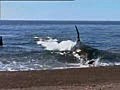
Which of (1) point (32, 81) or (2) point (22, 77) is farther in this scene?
(2) point (22, 77)

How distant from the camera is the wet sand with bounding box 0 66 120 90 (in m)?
14.8

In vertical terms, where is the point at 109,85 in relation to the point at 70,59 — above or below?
above

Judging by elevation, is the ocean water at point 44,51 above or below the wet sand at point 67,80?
below

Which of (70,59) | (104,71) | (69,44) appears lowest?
(69,44)

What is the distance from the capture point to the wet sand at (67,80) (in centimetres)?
1484

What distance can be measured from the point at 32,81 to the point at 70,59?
14.6m

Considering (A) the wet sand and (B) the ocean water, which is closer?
(A) the wet sand

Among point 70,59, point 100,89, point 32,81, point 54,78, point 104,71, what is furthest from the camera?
point 70,59

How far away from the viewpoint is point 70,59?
103 feet

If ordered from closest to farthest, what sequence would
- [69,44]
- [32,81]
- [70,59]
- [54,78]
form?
[32,81]
[54,78]
[70,59]
[69,44]

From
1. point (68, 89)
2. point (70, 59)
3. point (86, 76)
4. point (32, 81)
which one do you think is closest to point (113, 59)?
point (70, 59)

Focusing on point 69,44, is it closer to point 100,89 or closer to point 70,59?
point 70,59

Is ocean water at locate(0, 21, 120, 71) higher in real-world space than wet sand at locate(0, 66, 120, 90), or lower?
lower

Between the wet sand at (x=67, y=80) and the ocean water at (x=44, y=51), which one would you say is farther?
the ocean water at (x=44, y=51)
